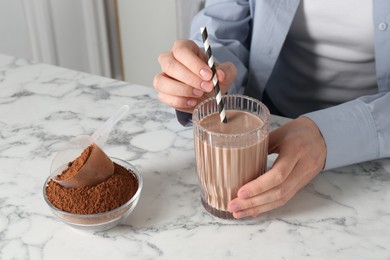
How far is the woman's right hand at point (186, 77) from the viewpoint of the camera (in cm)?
88

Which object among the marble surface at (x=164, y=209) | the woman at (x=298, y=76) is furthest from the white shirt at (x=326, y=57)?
the marble surface at (x=164, y=209)


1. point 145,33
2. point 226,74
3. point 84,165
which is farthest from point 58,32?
A: point 84,165

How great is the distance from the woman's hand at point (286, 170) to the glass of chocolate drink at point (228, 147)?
0.06ft

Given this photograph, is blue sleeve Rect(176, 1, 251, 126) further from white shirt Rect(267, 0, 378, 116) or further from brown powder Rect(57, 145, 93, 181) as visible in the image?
brown powder Rect(57, 145, 93, 181)

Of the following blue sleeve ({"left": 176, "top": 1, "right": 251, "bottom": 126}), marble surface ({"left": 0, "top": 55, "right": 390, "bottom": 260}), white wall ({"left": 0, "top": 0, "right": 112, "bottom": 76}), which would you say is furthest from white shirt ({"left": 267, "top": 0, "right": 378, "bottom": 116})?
white wall ({"left": 0, "top": 0, "right": 112, "bottom": 76})

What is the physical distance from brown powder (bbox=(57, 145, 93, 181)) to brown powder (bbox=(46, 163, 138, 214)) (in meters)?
0.02

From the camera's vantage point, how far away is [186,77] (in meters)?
0.89

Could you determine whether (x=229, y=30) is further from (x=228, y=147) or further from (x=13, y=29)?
(x=13, y=29)

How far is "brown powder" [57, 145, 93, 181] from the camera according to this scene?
0.81 meters

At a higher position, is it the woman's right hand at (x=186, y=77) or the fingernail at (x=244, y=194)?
the woman's right hand at (x=186, y=77)

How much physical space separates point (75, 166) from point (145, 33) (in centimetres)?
144

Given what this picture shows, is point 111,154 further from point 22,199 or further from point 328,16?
point 328,16

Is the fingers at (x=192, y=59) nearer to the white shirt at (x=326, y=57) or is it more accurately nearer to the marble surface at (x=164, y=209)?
the marble surface at (x=164, y=209)

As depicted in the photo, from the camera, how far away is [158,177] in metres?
0.91
